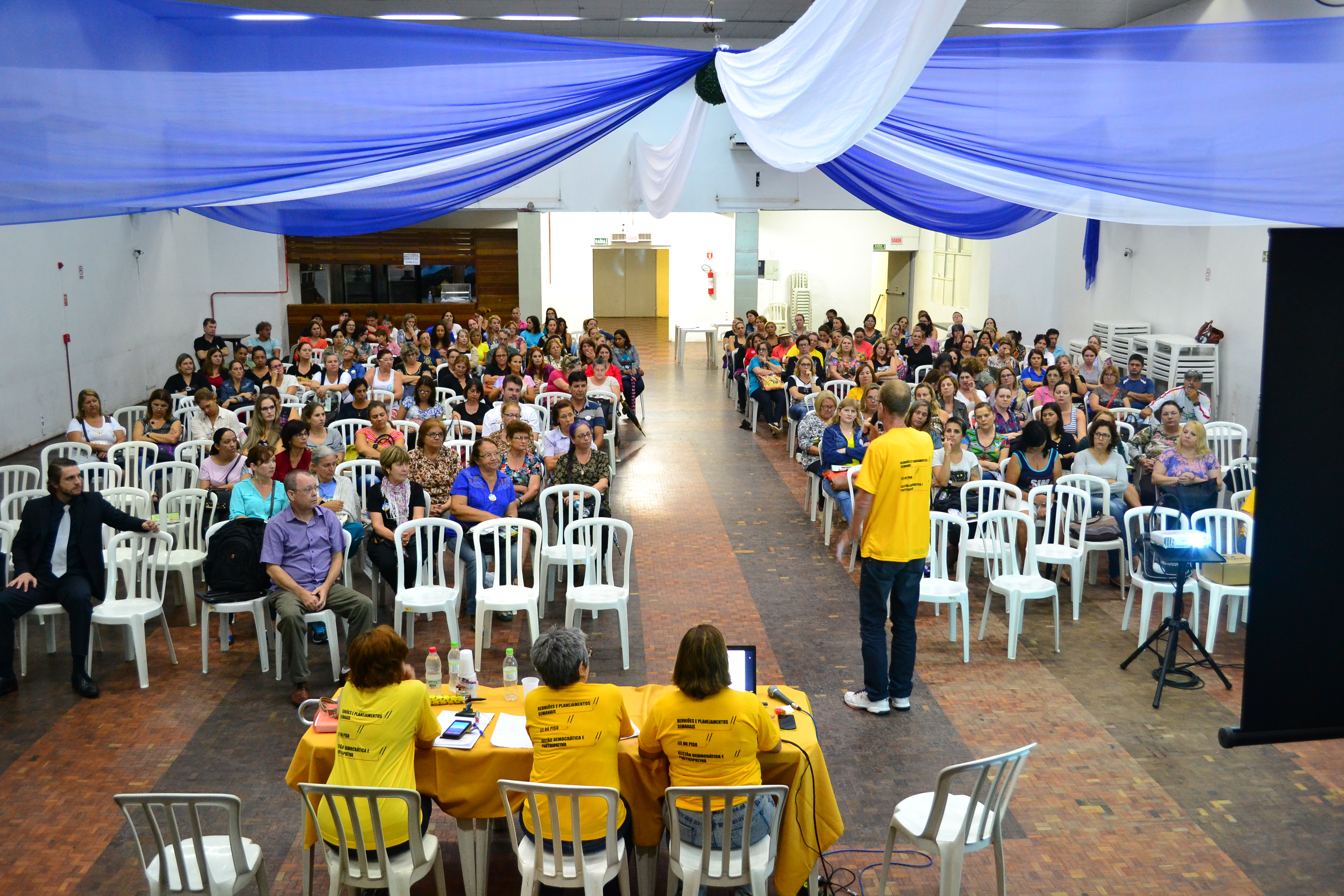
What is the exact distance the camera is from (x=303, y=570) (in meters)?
5.53

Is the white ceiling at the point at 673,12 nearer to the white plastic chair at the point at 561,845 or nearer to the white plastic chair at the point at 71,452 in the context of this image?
the white plastic chair at the point at 71,452

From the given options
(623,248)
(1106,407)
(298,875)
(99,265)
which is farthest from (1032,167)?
(623,248)

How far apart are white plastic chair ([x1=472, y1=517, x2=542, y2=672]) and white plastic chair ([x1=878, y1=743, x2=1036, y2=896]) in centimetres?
251

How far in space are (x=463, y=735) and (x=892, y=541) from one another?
227 centimetres

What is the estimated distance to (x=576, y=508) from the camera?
6.89m

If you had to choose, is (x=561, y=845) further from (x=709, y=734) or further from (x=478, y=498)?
(x=478, y=498)

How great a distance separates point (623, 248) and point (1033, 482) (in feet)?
61.8

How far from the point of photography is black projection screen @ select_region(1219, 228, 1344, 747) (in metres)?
2.47

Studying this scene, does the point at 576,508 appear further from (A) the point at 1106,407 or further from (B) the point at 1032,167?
(A) the point at 1106,407

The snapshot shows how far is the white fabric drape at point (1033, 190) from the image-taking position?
397cm

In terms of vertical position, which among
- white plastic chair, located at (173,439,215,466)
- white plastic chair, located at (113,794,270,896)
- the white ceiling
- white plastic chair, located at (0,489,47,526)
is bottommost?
white plastic chair, located at (113,794,270,896)

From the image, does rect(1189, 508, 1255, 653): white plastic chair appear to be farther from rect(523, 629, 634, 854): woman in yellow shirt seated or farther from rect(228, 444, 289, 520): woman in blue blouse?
rect(228, 444, 289, 520): woman in blue blouse

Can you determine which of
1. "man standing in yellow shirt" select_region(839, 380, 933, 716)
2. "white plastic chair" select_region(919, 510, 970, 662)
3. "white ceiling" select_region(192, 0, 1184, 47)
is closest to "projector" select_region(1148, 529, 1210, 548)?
"white plastic chair" select_region(919, 510, 970, 662)

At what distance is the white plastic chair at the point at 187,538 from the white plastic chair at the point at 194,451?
114 centimetres
